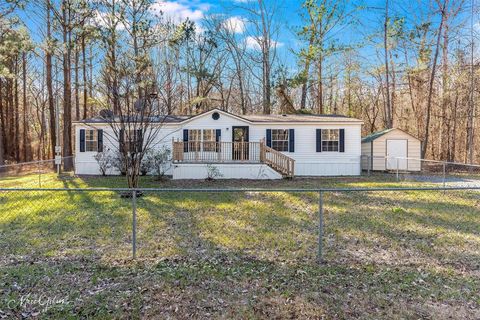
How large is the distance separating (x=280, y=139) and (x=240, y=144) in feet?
7.59

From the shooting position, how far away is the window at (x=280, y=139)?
15.7 m

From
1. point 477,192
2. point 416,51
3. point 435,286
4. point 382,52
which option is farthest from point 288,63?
point 435,286

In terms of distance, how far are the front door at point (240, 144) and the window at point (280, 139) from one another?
154 centimetres

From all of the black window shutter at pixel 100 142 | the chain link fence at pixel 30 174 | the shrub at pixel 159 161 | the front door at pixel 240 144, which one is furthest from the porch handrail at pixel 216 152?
the chain link fence at pixel 30 174

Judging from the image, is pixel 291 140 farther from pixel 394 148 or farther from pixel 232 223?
pixel 232 223

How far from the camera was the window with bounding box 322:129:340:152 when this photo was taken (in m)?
15.7

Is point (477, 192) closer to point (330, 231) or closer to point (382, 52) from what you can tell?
point (330, 231)

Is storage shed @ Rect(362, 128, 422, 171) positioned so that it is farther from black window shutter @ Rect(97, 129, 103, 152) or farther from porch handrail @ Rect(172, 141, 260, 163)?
black window shutter @ Rect(97, 129, 103, 152)

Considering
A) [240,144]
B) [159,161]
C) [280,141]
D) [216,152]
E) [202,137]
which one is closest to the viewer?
[159,161]

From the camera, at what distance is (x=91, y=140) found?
15836 mm

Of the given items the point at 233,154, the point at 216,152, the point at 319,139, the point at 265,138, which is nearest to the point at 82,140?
the point at 216,152

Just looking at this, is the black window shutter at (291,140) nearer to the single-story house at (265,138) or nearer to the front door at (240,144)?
the single-story house at (265,138)

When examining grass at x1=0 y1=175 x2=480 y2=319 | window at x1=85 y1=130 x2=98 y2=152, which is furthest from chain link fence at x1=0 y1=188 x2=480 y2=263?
window at x1=85 y1=130 x2=98 y2=152

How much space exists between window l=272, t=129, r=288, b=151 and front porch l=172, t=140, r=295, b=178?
1.21 metres
